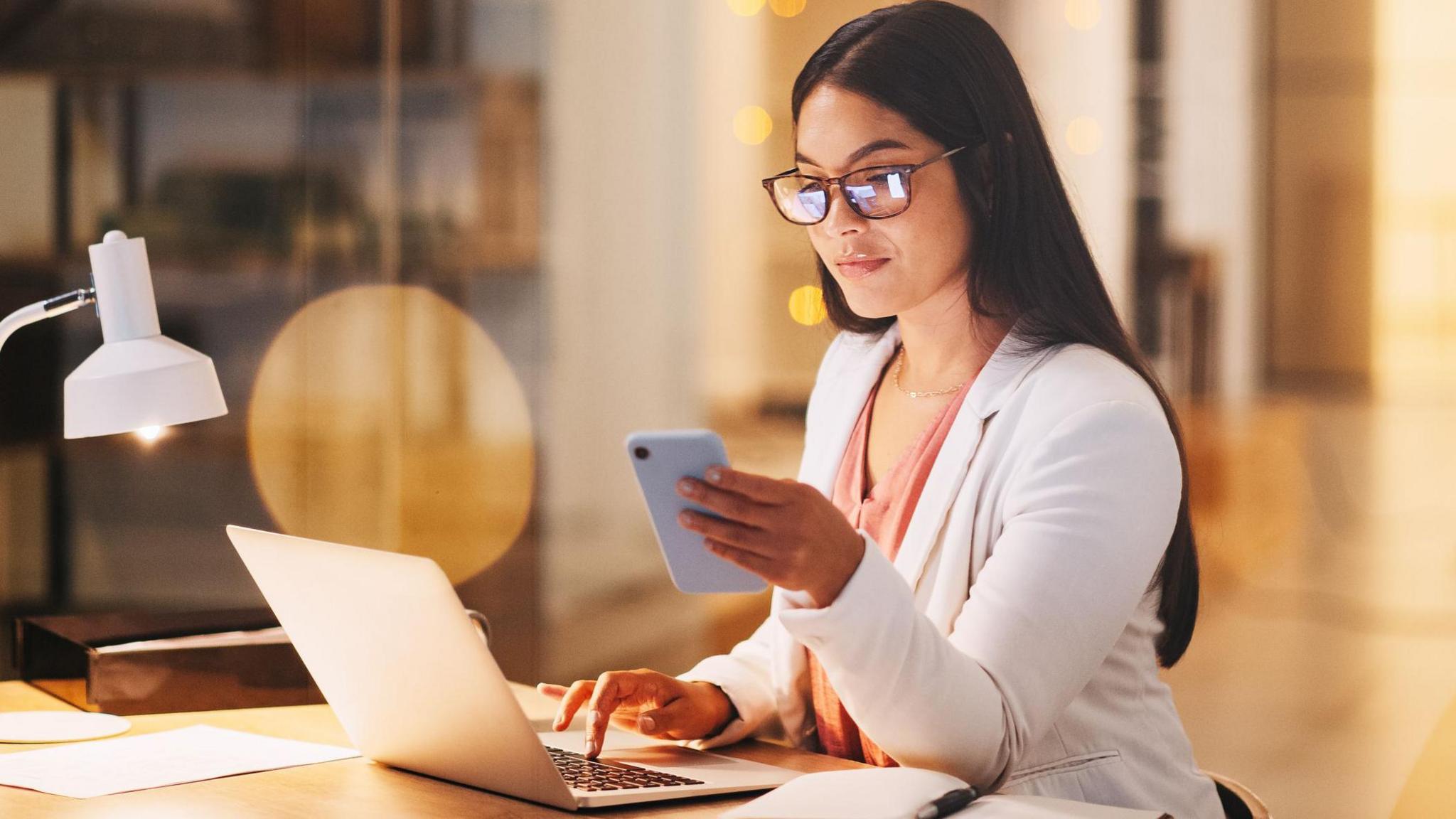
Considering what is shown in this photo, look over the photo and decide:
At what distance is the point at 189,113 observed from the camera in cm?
322

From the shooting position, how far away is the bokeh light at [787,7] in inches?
120

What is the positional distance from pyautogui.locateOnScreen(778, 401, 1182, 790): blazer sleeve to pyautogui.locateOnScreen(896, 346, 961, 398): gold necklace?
26 cm

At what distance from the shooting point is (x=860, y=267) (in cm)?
156

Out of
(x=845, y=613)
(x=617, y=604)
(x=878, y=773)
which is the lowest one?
(x=617, y=604)

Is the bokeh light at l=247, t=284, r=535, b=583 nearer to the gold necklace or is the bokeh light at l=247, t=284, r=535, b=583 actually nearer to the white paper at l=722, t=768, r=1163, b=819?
the gold necklace

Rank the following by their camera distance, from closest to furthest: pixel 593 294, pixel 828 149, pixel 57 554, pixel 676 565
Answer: pixel 676 565 < pixel 828 149 < pixel 57 554 < pixel 593 294

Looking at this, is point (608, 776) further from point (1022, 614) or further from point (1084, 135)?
point (1084, 135)

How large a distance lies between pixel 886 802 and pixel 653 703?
45 centimetres

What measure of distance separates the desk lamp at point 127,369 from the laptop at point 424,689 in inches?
5.8

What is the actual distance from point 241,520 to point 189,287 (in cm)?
52

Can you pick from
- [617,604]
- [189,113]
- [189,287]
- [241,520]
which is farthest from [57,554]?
[617,604]

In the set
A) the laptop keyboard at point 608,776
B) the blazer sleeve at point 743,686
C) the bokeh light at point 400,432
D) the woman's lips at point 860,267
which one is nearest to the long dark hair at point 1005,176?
the woman's lips at point 860,267

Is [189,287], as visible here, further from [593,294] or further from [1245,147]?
[1245,147]

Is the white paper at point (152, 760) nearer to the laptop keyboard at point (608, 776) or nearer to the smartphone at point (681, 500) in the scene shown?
the laptop keyboard at point (608, 776)
